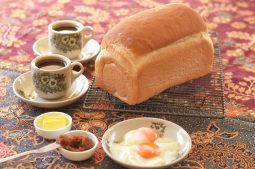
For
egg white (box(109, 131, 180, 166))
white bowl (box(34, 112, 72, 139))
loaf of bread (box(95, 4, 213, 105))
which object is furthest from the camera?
loaf of bread (box(95, 4, 213, 105))

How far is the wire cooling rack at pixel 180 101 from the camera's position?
1463 mm

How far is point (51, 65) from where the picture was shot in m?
1.51

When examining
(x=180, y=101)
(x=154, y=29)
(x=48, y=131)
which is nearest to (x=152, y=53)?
(x=154, y=29)

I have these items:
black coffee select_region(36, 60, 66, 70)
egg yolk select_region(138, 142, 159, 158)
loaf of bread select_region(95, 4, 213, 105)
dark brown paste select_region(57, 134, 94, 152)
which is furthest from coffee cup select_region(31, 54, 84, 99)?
egg yolk select_region(138, 142, 159, 158)

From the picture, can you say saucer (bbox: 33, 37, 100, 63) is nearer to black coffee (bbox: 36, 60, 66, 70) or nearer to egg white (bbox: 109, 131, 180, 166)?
black coffee (bbox: 36, 60, 66, 70)

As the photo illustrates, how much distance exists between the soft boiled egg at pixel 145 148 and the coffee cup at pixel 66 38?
1.77ft

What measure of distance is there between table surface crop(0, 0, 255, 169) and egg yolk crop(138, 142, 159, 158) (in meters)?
0.08

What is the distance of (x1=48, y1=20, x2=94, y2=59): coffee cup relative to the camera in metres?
1.72

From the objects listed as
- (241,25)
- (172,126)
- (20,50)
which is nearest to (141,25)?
(172,126)

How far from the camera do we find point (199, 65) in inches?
65.6

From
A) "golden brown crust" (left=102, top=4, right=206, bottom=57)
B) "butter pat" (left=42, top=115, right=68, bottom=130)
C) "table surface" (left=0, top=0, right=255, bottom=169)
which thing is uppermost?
"golden brown crust" (left=102, top=4, right=206, bottom=57)

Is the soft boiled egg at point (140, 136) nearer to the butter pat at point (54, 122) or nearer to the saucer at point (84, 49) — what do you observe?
the butter pat at point (54, 122)


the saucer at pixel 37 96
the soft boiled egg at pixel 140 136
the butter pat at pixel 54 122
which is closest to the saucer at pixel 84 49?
the saucer at pixel 37 96

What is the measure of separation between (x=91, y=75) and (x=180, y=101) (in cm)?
36
